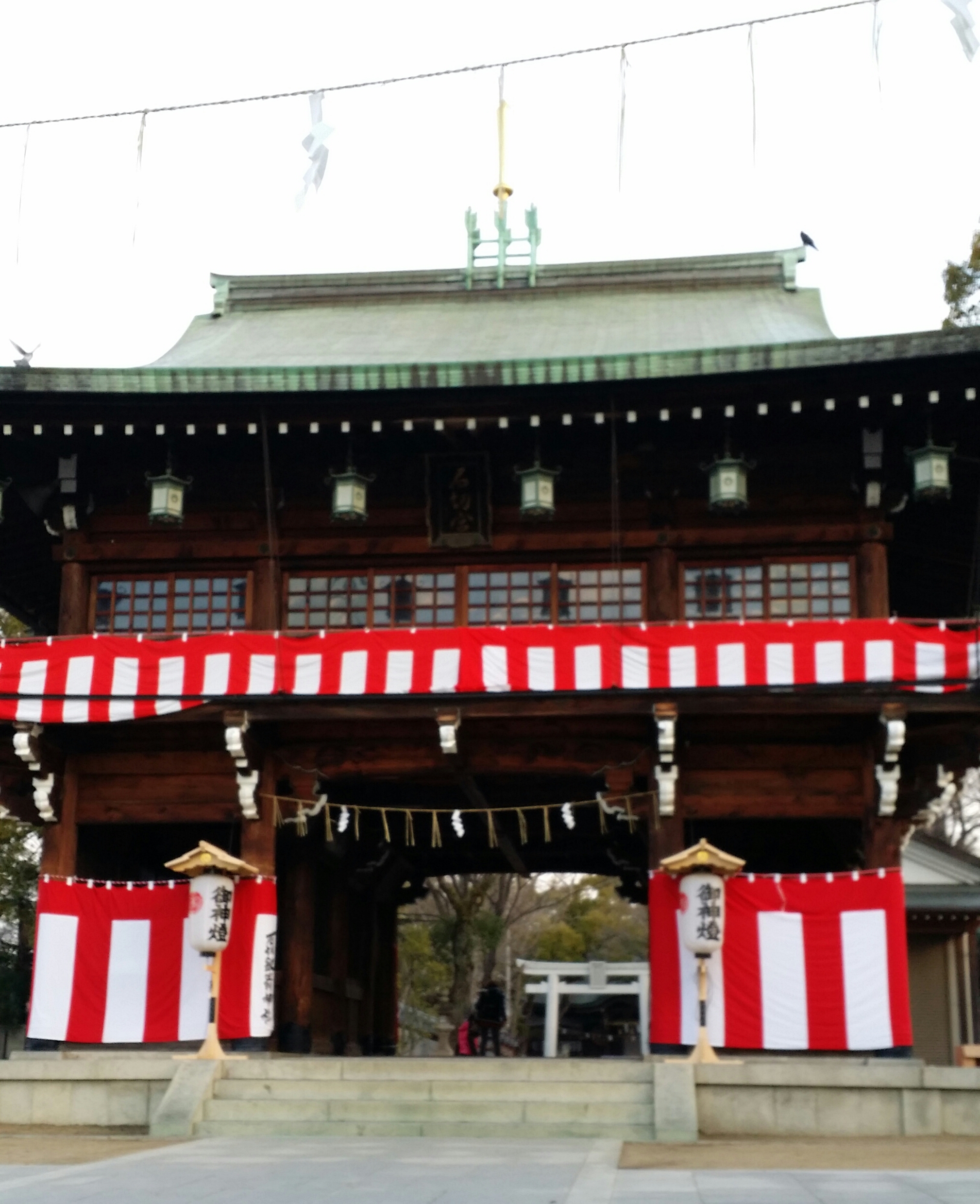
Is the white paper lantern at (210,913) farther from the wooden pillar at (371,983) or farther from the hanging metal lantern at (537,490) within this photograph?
the wooden pillar at (371,983)

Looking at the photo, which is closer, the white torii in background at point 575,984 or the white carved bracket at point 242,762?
the white carved bracket at point 242,762

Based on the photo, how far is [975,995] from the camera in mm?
32094

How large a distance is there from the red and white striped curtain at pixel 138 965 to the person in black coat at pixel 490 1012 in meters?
9.04

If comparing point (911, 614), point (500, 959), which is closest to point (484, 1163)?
point (911, 614)

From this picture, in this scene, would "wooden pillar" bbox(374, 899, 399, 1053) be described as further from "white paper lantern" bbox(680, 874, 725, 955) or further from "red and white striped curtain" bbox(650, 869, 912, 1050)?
"white paper lantern" bbox(680, 874, 725, 955)

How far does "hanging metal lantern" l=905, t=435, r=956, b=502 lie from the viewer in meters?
17.5

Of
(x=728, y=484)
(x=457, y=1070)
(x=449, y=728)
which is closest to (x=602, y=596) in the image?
(x=728, y=484)

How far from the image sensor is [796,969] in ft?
56.6

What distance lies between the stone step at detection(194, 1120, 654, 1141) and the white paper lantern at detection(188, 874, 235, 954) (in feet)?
8.61

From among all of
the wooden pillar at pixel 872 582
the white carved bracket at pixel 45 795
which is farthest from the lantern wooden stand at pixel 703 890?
the white carved bracket at pixel 45 795

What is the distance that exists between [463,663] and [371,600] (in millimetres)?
2215

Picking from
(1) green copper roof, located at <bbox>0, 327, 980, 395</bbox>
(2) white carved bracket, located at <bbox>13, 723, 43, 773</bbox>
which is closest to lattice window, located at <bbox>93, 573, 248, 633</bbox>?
(2) white carved bracket, located at <bbox>13, 723, 43, 773</bbox>

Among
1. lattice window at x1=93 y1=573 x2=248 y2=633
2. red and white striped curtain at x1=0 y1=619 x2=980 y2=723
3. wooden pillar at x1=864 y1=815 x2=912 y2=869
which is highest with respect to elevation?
lattice window at x1=93 y1=573 x2=248 y2=633

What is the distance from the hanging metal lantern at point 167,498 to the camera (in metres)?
18.7
